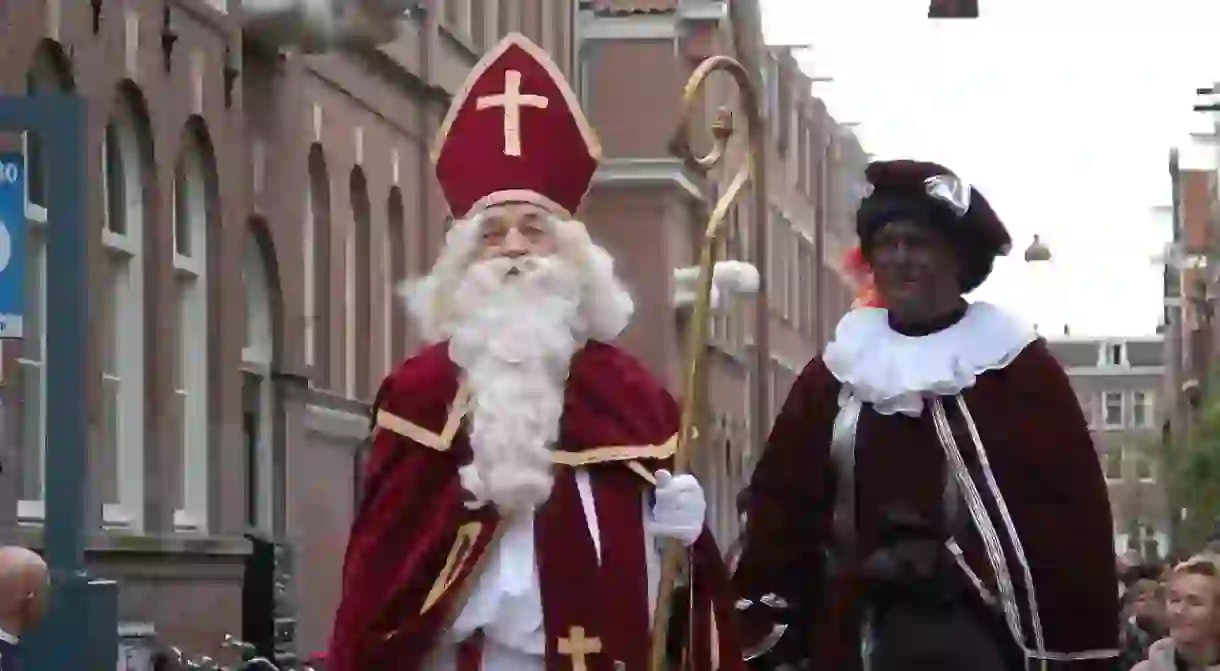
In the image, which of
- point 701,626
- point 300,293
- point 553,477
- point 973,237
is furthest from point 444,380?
point 300,293

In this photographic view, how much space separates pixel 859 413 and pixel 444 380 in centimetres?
117

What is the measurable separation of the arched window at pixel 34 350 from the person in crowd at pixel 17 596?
259 inches

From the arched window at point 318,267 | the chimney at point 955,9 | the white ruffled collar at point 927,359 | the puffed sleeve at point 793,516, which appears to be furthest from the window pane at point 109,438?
the white ruffled collar at point 927,359

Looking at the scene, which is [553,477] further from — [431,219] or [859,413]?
[431,219]

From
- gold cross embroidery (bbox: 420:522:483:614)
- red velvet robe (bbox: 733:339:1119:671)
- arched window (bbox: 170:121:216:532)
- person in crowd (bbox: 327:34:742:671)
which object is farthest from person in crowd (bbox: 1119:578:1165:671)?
red velvet robe (bbox: 733:339:1119:671)

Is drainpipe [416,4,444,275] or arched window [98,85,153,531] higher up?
drainpipe [416,4,444,275]

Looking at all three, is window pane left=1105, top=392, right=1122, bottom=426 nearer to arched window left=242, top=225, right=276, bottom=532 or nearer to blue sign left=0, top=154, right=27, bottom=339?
arched window left=242, top=225, right=276, bottom=532

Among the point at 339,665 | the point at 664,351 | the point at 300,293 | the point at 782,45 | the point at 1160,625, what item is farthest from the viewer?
the point at 782,45

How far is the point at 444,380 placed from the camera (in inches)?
300

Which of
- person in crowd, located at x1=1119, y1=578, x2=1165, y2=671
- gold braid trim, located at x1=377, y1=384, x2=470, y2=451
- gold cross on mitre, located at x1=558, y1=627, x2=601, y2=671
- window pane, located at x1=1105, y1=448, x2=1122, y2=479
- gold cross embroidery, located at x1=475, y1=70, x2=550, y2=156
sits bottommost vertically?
person in crowd, located at x1=1119, y1=578, x2=1165, y2=671

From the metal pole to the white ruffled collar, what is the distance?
3034mm

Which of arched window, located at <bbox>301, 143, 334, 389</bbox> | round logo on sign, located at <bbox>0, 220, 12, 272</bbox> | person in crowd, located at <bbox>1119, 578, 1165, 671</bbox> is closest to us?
round logo on sign, located at <bbox>0, 220, 12, 272</bbox>

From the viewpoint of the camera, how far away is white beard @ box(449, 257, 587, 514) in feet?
24.5

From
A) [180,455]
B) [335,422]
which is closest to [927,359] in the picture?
[180,455]
